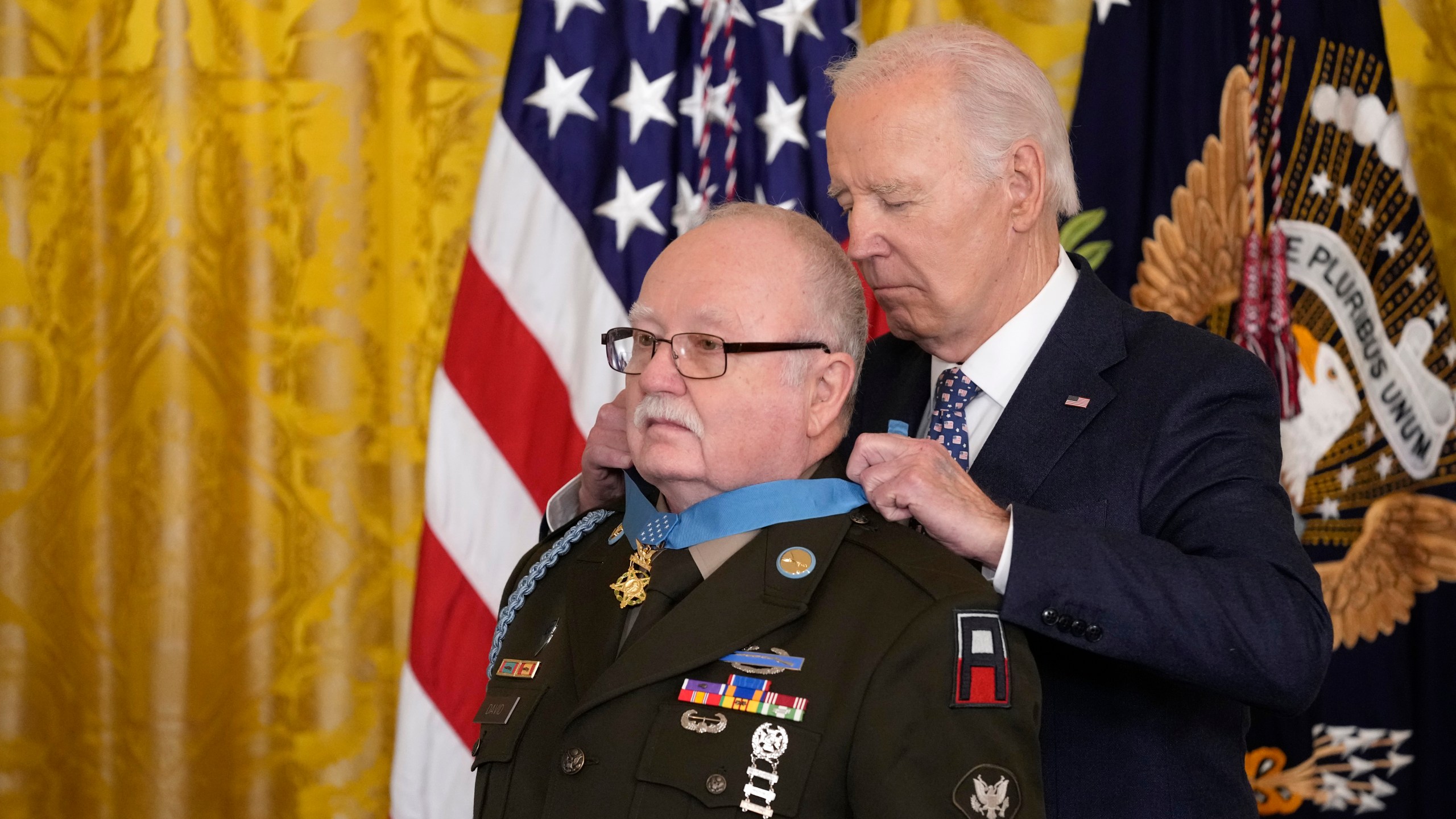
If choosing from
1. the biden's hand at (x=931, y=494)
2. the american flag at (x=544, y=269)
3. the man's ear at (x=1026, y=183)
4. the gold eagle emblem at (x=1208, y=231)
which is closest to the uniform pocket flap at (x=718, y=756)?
the biden's hand at (x=931, y=494)

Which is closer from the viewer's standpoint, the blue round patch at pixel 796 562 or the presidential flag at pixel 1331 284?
the blue round patch at pixel 796 562

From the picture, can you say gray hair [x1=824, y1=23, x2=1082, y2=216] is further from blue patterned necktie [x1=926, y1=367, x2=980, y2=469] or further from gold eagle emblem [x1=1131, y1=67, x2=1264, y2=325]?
gold eagle emblem [x1=1131, y1=67, x2=1264, y2=325]

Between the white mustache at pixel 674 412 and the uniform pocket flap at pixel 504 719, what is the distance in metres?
0.36

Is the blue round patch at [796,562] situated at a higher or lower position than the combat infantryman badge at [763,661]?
higher

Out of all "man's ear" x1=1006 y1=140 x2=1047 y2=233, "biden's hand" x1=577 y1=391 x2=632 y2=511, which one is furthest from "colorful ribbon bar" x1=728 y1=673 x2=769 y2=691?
"man's ear" x1=1006 y1=140 x2=1047 y2=233

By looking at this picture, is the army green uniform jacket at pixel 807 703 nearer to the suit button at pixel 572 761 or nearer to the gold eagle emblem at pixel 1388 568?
the suit button at pixel 572 761

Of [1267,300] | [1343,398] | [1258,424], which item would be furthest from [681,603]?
[1343,398]

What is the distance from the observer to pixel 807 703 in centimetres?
141

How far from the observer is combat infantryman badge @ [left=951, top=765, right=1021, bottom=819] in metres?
1.29

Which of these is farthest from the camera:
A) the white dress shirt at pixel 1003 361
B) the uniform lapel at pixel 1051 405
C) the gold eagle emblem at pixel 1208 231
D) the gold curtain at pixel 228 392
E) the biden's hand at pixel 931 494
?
the gold curtain at pixel 228 392

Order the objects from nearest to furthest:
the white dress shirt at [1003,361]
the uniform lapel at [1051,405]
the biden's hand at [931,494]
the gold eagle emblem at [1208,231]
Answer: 1. the biden's hand at [931,494]
2. the uniform lapel at [1051,405]
3. the white dress shirt at [1003,361]
4. the gold eagle emblem at [1208,231]

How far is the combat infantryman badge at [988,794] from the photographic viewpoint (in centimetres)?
129

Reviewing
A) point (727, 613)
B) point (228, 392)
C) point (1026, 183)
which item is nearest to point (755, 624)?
point (727, 613)

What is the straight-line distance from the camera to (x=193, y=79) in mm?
3199
